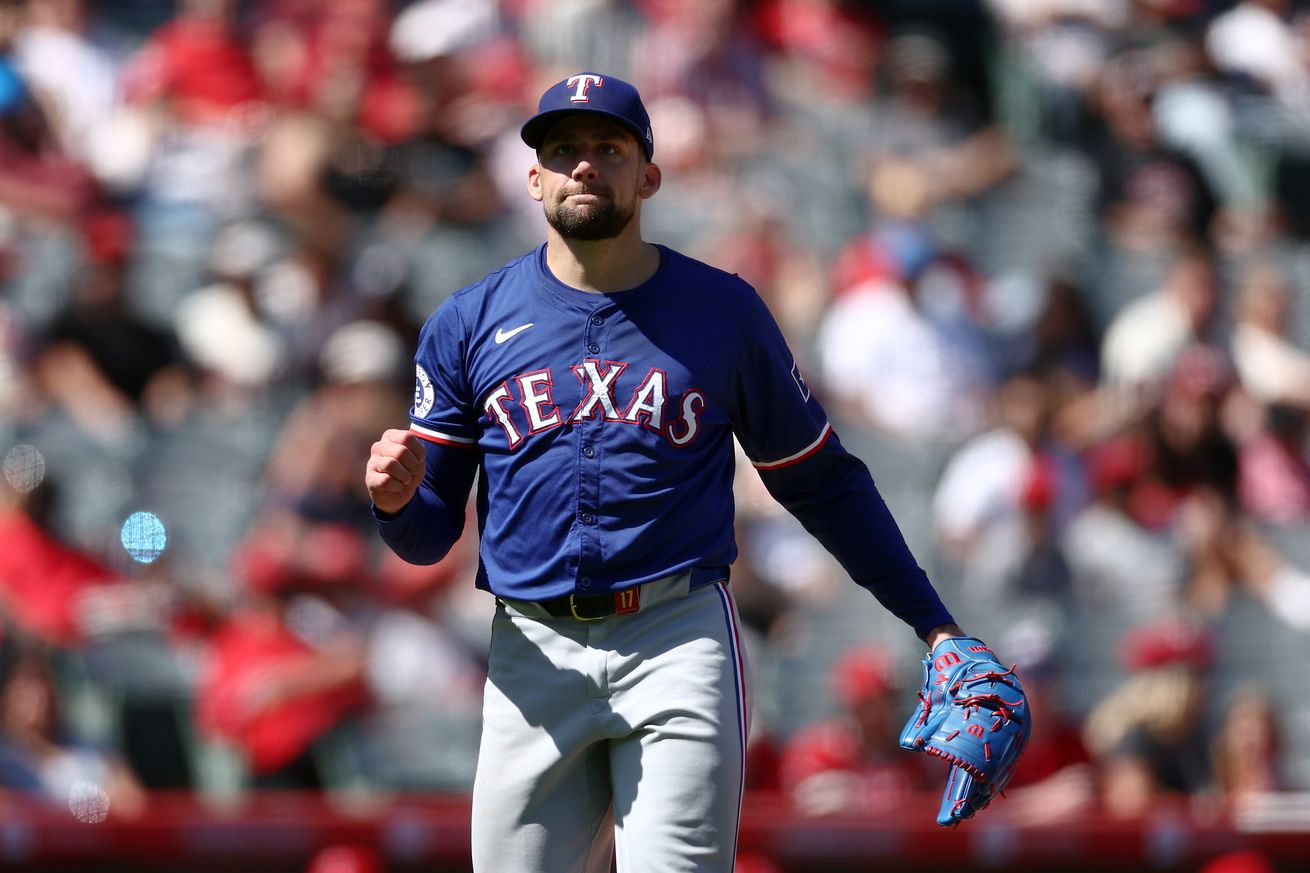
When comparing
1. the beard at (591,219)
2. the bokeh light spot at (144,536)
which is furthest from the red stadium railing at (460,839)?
the beard at (591,219)

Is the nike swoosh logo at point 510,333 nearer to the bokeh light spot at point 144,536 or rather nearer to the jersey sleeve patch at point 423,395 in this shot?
the jersey sleeve patch at point 423,395

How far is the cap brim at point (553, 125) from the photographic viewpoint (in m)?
3.18

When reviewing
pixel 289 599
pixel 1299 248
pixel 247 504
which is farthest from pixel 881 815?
pixel 1299 248

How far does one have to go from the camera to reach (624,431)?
320 centimetres

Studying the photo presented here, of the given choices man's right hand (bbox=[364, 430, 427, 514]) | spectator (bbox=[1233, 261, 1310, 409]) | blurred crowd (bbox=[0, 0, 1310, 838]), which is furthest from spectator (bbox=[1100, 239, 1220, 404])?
man's right hand (bbox=[364, 430, 427, 514])

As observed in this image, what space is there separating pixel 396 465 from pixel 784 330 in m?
5.39

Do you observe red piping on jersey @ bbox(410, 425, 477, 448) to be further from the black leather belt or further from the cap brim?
the cap brim

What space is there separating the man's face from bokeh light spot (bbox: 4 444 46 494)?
4539 millimetres

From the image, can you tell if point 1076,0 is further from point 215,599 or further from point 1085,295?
point 215,599

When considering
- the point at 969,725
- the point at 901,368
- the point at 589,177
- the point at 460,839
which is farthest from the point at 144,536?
the point at 969,725

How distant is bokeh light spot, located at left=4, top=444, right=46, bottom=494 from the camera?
715cm

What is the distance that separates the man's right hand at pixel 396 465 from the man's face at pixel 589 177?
473mm

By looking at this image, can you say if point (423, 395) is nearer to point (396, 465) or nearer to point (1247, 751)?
point (396, 465)

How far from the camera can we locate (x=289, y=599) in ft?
22.7
